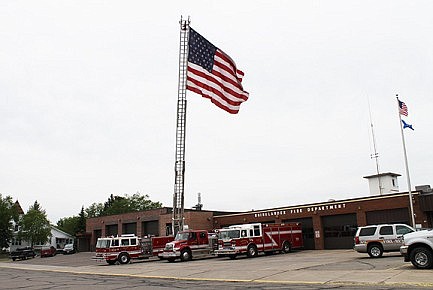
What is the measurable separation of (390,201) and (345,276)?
20.1m

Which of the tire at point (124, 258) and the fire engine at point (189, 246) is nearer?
the fire engine at point (189, 246)

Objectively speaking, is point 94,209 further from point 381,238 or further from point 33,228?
point 381,238

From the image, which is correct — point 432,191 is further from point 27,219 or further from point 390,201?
point 27,219

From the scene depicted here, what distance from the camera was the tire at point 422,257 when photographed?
53.0 ft

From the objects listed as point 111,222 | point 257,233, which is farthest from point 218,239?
point 111,222

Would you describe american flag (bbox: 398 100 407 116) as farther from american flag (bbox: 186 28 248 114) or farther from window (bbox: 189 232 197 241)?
window (bbox: 189 232 197 241)

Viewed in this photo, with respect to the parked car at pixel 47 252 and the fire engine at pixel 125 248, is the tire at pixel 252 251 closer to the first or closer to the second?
the fire engine at pixel 125 248

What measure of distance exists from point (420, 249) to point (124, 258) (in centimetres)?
2420

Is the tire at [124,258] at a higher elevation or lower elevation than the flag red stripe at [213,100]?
lower

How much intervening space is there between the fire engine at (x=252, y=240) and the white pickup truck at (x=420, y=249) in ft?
54.6

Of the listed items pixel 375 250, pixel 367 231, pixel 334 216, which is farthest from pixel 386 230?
pixel 334 216

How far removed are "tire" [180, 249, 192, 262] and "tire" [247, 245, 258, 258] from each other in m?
4.25

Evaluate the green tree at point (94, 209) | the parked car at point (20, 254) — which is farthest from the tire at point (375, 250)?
the green tree at point (94, 209)

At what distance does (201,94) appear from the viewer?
2191cm
